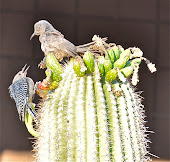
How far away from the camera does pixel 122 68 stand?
1324 millimetres

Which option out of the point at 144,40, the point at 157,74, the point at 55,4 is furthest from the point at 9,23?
the point at 157,74

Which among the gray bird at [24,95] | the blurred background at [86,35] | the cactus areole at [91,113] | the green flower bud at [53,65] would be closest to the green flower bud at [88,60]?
the cactus areole at [91,113]

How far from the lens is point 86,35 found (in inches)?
122

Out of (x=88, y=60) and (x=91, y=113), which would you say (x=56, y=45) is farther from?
(x=91, y=113)

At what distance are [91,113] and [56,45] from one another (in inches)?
14.0

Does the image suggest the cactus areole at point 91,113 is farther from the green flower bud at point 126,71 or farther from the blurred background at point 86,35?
the blurred background at point 86,35

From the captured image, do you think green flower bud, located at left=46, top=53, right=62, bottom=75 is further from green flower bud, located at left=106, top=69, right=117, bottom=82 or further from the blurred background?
the blurred background

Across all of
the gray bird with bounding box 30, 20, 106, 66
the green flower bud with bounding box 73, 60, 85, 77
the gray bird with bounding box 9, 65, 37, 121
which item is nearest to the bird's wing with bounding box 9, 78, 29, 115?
the gray bird with bounding box 9, 65, 37, 121

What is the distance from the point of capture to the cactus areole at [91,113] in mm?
1206

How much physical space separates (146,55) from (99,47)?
188cm

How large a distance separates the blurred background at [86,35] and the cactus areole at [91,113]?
1.77m

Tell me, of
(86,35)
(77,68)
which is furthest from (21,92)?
(86,35)

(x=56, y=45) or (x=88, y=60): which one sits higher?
(x=56, y=45)

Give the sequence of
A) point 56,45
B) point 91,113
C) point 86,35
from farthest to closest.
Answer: point 86,35
point 56,45
point 91,113
